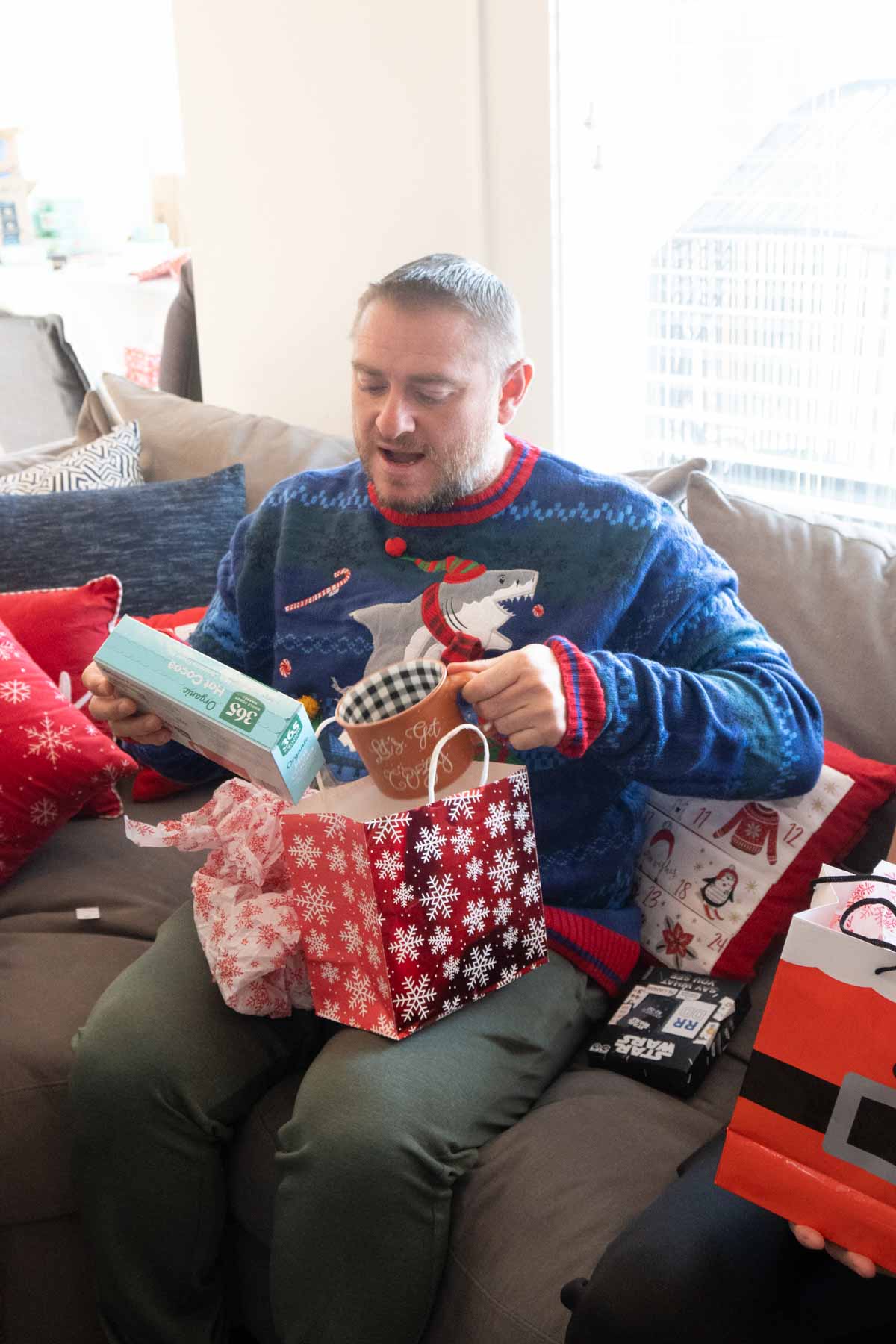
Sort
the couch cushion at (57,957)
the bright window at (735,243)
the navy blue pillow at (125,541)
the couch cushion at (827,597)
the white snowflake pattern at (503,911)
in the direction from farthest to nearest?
the navy blue pillow at (125,541) < the bright window at (735,243) < the couch cushion at (827,597) < the couch cushion at (57,957) < the white snowflake pattern at (503,911)

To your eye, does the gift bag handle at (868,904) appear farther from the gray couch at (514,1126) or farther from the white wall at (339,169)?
the white wall at (339,169)

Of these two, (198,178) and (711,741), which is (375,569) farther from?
(198,178)

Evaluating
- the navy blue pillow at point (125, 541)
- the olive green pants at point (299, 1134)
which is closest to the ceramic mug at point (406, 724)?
the olive green pants at point (299, 1134)

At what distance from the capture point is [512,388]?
5.11 ft

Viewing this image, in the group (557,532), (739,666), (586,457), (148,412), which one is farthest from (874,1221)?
(148,412)

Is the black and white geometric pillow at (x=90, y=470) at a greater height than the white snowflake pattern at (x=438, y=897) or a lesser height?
greater

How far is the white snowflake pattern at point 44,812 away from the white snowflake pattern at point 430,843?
704 mm

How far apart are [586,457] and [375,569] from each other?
86cm

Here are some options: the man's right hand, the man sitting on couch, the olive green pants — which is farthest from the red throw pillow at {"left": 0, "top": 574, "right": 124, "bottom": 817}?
the olive green pants

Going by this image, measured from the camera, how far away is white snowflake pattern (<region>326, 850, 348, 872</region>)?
1207 mm

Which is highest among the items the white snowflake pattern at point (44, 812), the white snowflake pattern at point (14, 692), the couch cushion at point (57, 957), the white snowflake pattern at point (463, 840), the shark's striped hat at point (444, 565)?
the shark's striped hat at point (444, 565)

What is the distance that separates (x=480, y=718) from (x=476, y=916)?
0.65 ft

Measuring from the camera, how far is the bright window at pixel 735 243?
1.83 metres

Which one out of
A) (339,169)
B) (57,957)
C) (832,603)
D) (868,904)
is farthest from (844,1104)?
(339,169)
